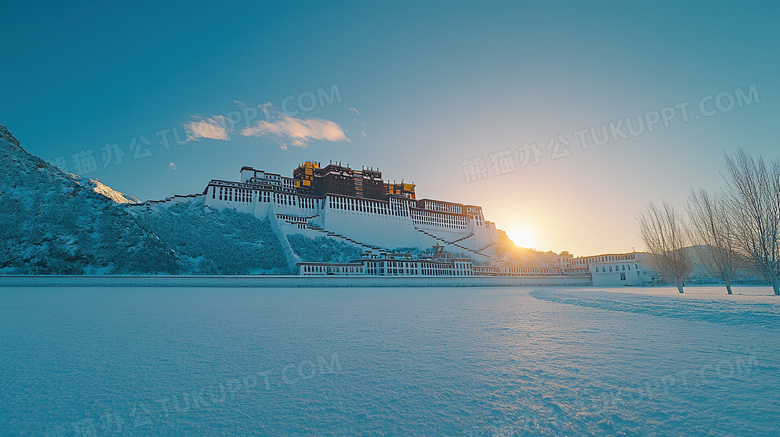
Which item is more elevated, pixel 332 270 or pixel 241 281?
pixel 332 270

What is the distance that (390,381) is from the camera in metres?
3.73

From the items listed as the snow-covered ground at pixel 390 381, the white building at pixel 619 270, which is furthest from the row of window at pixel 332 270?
the white building at pixel 619 270

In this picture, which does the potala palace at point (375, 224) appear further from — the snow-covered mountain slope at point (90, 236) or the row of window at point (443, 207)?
the snow-covered mountain slope at point (90, 236)

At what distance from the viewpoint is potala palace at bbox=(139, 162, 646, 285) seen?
158 feet

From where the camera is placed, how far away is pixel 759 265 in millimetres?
17703

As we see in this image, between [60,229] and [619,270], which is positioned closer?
[60,229]

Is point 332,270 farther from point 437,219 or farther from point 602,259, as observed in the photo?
point 602,259

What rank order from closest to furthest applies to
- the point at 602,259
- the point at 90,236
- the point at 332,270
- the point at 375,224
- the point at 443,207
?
the point at 90,236 < the point at 332,270 < the point at 602,259 < the point at 375,224 < the point at 443,207

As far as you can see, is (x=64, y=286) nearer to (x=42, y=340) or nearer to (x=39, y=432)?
(x=42, y=340)

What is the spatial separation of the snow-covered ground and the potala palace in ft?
112

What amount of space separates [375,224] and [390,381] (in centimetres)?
6327

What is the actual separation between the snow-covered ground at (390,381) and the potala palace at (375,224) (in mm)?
34094

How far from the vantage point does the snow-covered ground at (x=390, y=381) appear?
107 inches

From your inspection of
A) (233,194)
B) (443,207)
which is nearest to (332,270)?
(233,194)
